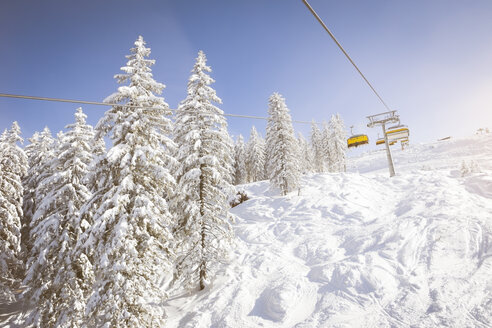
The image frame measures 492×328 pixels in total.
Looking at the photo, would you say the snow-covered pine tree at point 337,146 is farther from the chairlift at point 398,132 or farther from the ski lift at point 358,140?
the chairlift at point 398,132

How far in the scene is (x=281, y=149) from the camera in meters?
27.8

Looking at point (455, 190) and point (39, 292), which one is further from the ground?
point (455, 190)

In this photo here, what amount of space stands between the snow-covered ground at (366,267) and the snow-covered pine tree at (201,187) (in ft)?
4.32

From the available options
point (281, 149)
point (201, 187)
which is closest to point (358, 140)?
point (281, 149)

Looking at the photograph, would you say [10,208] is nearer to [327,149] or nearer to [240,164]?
[240,164]

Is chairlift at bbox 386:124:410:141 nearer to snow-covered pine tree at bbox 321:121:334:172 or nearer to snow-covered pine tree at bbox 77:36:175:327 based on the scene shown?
snow-covered pine tree at bbox 77:36:175:327

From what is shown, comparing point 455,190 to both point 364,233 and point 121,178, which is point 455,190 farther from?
point 121,178

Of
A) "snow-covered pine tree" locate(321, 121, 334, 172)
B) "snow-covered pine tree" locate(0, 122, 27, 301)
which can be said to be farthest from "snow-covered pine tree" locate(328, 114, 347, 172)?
"snow-covered pine tree" locate(0, 122, 27, 301)

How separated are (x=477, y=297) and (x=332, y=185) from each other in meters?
16.4

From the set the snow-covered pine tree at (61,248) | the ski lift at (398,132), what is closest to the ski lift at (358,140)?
the ski lift at (398,132)

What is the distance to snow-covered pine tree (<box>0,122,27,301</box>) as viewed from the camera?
14.9 meters

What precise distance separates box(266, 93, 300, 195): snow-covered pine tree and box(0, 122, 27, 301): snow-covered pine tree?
23448 mm

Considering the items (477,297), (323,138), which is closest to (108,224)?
(477,297)

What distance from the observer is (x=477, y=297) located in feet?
21.9
